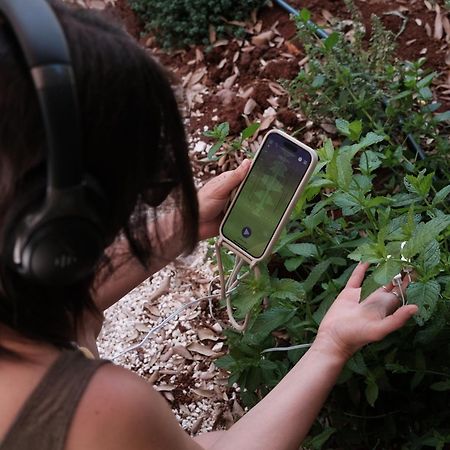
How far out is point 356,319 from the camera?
1308 millimetres

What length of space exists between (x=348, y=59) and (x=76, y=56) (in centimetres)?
139

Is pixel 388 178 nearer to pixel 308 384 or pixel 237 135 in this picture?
pixel 237 135

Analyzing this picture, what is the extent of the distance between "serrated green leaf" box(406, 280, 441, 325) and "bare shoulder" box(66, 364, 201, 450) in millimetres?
519

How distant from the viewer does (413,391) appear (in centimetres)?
171

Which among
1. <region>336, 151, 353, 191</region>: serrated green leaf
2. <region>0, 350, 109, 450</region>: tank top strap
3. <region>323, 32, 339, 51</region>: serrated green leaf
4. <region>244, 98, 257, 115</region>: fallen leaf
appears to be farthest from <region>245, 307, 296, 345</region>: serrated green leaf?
<region>244, 98, 257, 115</region>: fallen leaf

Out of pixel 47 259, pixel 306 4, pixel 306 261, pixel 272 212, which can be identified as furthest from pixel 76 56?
pixel 306 4

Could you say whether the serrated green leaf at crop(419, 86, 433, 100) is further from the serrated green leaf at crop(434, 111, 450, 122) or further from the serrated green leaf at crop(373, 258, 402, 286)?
the serrated green leaf at crop(373, 258, 402, 286)

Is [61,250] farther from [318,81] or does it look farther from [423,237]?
[318,81]

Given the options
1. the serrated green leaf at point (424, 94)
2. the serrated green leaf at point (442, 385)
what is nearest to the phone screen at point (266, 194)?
the serrated green leaf at point (442, 385)

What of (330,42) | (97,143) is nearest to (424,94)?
(330,42)

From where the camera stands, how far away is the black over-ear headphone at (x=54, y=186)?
784 mm

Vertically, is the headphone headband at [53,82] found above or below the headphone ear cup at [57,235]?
above

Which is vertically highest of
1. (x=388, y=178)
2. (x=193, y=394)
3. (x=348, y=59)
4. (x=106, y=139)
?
(x=106, y=139)

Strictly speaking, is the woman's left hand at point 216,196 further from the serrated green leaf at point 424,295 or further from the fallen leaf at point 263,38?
the fallen leaf at point 263,38
